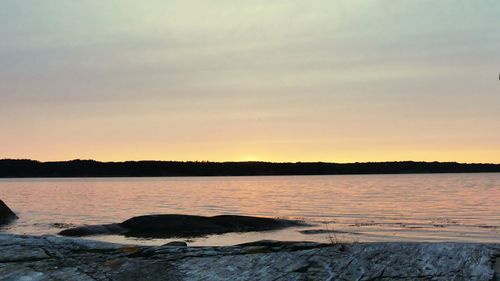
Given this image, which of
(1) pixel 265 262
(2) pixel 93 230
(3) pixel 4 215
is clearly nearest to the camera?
(1) pixel 265 262

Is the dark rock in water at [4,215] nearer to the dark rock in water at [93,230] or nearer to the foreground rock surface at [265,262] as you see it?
the dark rock in water at [93,230]

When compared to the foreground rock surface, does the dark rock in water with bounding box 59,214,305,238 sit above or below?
below

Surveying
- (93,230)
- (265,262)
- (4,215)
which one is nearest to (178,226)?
(93,230)

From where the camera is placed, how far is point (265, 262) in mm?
5461

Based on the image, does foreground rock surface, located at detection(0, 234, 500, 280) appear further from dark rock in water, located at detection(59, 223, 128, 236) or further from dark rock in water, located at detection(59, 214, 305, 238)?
dark rock in water, located at detection(59, 223, 128, 236)

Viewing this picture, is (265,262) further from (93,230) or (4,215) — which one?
(4,215)

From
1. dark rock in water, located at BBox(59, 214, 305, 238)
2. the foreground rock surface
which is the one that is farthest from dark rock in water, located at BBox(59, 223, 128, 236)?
the foreground rock surface

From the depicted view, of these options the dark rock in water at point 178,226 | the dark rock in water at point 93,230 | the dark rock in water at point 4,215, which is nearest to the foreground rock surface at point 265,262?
the dark rock in water at point 178,226

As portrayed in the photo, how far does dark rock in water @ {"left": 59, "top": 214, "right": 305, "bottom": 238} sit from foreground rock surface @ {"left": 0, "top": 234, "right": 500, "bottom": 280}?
21704mm

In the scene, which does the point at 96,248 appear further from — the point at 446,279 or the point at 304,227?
the point at 304,227

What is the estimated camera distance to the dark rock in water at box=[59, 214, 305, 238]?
27.8 meters

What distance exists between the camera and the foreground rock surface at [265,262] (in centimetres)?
509

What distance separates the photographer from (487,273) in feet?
16.2

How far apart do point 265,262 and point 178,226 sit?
77.6 feet
